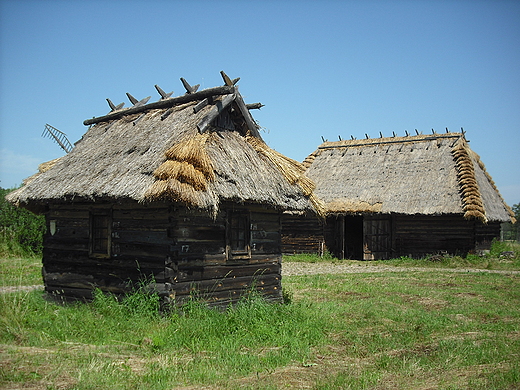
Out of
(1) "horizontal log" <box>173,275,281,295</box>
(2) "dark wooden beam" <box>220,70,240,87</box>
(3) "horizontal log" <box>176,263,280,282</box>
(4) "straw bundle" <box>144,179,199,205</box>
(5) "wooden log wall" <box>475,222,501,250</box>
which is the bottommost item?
(1) "horizontal log" <box>173,275,281,295</box>

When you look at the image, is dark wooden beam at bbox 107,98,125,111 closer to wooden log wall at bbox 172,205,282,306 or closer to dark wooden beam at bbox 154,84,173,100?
dark wooden beam at bbox 154,84,173,100

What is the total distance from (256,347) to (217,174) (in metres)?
3.42

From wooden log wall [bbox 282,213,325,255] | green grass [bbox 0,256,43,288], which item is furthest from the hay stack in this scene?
wooden log wall [bbox 282,213,325,255]

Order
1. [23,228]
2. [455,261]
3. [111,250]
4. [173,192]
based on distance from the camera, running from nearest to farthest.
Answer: [173,192]
[111,250]
[455,261]
[23,228]

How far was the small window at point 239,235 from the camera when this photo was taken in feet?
32.8

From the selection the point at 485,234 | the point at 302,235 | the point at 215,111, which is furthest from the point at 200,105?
the point at 485,234

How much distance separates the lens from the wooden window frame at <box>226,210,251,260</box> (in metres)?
9.93

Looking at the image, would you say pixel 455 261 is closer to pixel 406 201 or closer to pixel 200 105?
pixel 406 201

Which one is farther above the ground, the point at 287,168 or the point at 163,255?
the point at 287,168

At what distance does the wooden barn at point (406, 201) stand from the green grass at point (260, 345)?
10.4 m

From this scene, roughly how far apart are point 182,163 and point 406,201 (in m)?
15.4

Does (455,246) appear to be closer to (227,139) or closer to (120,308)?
(227,139)

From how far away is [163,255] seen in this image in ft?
29.6

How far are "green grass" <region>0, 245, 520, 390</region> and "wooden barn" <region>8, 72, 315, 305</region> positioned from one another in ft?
2.05
